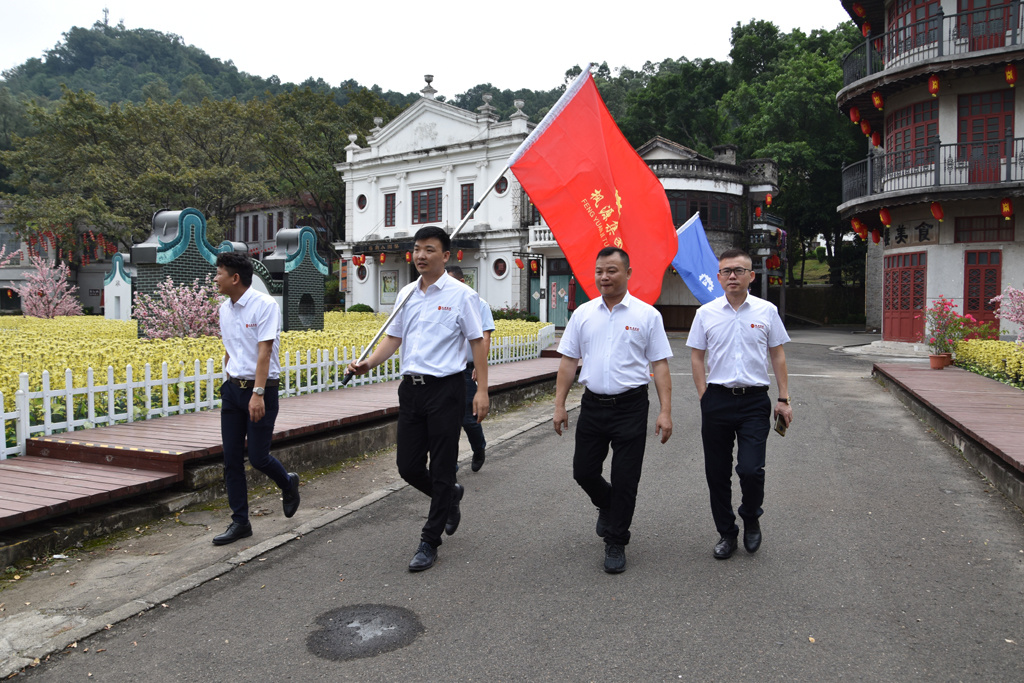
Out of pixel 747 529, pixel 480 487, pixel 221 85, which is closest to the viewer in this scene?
pixel 747 529

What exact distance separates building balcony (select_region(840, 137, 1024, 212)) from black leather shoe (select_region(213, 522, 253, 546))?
20899mm

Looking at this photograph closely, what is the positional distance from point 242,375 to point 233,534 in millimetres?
1067

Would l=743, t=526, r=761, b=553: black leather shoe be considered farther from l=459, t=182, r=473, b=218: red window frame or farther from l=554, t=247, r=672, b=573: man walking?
l=459, t=182, r=473, b=218: red window frame

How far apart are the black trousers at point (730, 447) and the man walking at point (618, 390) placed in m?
0.39

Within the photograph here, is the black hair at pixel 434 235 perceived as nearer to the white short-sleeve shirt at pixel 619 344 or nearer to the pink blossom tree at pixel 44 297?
the white short-sleeve shirt at pixel 619 344

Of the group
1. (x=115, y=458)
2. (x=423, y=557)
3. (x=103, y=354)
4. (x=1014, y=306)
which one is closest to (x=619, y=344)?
(x=423, y=557)

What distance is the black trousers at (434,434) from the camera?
15.3 ft

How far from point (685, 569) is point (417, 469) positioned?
1725 millimetres

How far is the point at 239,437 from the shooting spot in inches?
201

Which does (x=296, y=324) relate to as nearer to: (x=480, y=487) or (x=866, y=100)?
(x=480, y=487)

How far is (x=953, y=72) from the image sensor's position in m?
20.7

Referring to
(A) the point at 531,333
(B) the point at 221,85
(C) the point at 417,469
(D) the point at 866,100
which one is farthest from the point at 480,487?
(B) the point at 221,85

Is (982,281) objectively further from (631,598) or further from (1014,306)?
(631,598)

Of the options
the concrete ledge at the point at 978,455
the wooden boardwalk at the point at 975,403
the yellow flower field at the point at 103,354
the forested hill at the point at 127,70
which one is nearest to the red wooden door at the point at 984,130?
the wooden boardwalk at the point at 975,403
